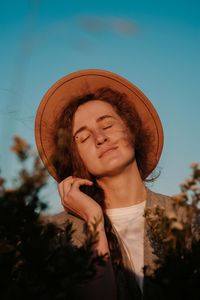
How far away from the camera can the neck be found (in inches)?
150

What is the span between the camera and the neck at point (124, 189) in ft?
12.5

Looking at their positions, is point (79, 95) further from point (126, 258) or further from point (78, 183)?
point (126, 258)

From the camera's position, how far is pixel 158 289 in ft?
6.33

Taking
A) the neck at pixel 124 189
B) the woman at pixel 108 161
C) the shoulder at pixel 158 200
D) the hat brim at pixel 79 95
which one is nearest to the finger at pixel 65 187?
the woman at pixel 108 161

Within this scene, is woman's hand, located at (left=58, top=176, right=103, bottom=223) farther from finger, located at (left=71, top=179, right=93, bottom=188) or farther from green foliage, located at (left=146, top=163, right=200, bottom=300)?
green foliage, located at (left=146, top=163, right=200, bottom=300)

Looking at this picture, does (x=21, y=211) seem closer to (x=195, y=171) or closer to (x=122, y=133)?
(x=195, y=171)

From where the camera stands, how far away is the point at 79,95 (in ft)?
14.4

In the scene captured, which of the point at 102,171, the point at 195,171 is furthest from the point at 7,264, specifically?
the point at 102,171

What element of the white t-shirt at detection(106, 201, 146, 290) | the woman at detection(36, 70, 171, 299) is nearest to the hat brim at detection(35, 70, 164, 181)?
the woman at detection(36, 70, 171, 299)

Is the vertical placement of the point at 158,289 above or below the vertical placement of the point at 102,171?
below

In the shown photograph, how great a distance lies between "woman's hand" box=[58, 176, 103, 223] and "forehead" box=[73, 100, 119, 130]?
648mm

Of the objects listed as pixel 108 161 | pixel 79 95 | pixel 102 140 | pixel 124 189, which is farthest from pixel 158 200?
pixel 79 95

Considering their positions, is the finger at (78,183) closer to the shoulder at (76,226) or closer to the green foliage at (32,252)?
the shoulder at (76,226)

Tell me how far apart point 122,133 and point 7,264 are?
2272 millimetres
